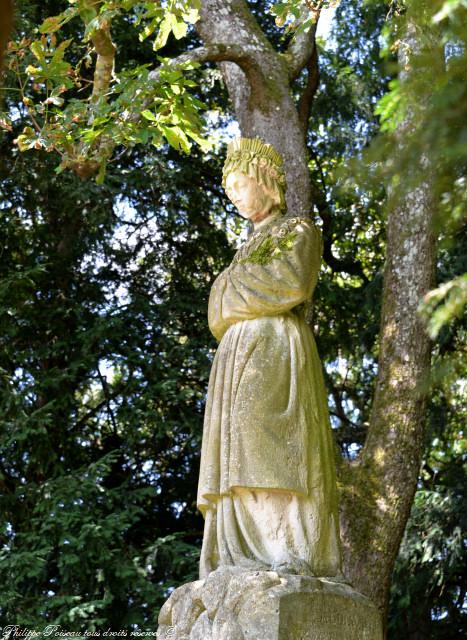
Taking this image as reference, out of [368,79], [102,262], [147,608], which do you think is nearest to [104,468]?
[147,608]

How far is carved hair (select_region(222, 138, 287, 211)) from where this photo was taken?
235 inches

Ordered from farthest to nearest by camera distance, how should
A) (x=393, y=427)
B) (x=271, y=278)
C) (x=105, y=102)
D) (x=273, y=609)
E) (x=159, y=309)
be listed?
Answer: (x=159, y=309), (x=393, y=427), (x=105, y=102), (x=271, y=278), (x=273, y=609)

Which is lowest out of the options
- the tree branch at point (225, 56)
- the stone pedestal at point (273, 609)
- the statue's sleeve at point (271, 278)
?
the stone pedestal at point (273, 609)

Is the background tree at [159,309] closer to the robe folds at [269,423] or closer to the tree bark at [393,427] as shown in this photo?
the tree bark at [393,427]

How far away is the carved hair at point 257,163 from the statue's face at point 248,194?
2 cm

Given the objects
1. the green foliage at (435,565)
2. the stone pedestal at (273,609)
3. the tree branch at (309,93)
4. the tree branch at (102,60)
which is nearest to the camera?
the stone pedestal at (273,609)

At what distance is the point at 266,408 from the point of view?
545cm

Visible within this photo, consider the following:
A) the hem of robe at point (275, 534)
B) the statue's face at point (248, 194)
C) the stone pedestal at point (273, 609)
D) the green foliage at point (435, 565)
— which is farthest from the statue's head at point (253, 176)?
the green foliage at point (435, 565)

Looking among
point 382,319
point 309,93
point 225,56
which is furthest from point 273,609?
point 309,93

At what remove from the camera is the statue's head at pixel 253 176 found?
19.6ft

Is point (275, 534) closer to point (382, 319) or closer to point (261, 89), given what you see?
point (382, 319)

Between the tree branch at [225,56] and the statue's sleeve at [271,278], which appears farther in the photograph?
the tree branch at [225,56]

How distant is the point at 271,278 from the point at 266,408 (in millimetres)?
687

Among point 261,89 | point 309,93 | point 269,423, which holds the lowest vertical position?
point 269,423
